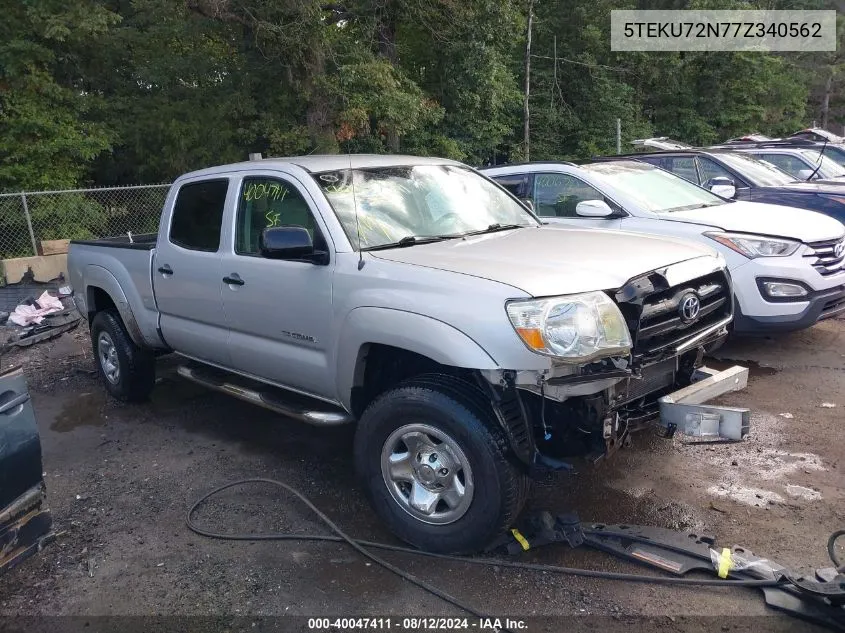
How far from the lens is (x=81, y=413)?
6.11 m

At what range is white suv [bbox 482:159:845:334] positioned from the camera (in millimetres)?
6000

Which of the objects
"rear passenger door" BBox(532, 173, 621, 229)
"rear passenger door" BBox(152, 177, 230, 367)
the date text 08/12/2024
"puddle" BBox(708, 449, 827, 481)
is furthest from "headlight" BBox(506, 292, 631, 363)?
"rear passenger door" BBox(532, 173, 621, 229)

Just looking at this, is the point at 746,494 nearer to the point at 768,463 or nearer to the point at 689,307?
the point at 768,463

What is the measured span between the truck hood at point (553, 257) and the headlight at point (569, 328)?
0.23 feet

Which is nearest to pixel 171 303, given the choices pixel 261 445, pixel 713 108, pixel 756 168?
pixel 261 445

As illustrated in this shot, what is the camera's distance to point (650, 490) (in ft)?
13.6

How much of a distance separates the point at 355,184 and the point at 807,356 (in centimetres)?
466

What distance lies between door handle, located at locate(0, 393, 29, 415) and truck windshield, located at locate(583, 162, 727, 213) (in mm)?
5412

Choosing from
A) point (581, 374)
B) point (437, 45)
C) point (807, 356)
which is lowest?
point (807, 356)

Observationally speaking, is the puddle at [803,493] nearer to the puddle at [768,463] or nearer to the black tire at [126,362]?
the puddle at [768,463]

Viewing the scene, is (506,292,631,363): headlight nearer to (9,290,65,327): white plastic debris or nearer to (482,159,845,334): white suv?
(482,159,845,334): white suv

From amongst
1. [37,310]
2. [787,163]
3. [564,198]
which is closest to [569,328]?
[564,198]

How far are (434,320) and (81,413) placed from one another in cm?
419

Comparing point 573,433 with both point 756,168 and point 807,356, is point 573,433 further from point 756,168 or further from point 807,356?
point 756,168
